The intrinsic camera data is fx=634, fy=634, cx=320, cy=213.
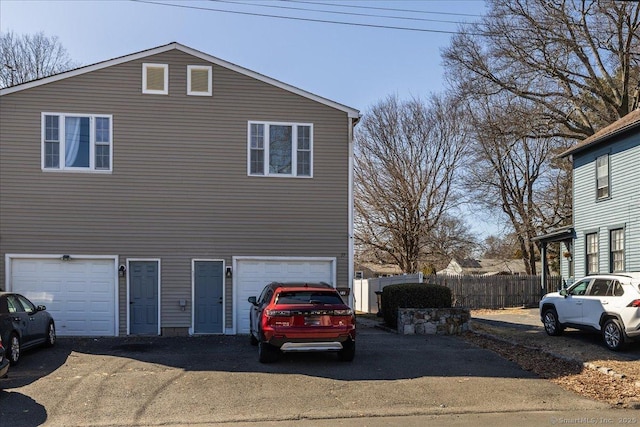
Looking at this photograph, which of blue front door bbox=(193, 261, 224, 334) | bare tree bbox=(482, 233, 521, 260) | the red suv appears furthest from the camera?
bare tree bbox=(482, 233, 521, 260)

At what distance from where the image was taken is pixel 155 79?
17.7 m

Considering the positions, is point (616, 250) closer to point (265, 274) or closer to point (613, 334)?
point (613, 334)

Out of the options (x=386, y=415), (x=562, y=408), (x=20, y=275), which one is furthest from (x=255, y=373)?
(x=20, y=275)

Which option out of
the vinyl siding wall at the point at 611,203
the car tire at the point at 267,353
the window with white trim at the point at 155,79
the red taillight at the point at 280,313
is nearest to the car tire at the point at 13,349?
the car tire at the point at 267,353

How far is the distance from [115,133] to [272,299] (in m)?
7.90

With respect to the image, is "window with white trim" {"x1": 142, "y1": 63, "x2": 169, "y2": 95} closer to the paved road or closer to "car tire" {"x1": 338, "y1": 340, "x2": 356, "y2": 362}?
the paved road

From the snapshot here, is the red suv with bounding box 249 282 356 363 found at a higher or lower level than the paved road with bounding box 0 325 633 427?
higher

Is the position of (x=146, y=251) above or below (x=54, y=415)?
above

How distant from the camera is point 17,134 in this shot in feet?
→ 55.7

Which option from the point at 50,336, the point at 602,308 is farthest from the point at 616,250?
the point at 50,336

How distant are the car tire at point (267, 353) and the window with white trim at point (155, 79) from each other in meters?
8.80

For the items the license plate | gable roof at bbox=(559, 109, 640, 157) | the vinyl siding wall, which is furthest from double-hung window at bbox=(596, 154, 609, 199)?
the license plate

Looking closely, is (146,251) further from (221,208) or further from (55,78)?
(55,78)

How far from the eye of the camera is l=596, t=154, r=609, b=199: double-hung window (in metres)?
21.9
